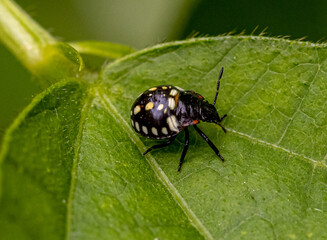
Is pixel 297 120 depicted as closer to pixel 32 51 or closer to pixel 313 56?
pixel 313 56

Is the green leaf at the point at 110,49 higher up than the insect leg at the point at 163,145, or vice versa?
the green leaf at the point at 110,49

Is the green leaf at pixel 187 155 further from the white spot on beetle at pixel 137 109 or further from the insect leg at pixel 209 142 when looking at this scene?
the white spot on beetle at pixel 137 109

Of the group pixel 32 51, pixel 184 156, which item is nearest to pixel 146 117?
pixel 184 156

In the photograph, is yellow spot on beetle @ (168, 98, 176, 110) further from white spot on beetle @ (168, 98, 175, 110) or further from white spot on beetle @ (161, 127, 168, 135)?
white spot on beetle @ (161, 127, 168, 135)

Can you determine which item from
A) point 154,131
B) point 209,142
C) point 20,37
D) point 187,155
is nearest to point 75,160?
point 154,131

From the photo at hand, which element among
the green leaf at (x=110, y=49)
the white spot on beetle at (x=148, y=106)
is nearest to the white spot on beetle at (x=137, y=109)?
the white spot on beetle at (x=148, y=106)

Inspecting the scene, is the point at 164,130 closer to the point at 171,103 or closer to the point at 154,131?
the point at 154,131

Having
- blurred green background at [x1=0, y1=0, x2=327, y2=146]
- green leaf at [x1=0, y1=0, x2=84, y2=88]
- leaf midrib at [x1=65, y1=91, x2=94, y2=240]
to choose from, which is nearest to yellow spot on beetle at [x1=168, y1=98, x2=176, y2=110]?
leaf midrib at [x1=65, y1=91, x2=94, y2=240]
